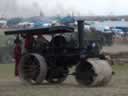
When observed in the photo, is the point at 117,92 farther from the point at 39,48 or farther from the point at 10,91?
the point at 39,48

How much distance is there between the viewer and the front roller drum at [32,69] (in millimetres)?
16203

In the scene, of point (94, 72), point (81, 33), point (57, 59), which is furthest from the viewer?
point (57, 59)

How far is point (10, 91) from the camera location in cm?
1429

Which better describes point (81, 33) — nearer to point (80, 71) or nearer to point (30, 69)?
point (80, 71)

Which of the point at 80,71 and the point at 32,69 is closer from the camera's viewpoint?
the point at 80,71

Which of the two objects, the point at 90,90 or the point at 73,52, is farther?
the point at 73,52

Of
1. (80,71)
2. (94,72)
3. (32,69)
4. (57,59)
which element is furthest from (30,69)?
(94,72)

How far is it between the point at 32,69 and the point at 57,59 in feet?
2.89

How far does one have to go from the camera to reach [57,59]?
16484 mm

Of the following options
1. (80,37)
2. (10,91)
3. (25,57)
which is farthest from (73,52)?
(10,91)

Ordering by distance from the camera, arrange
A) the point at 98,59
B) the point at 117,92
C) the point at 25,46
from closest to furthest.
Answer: the point at 117,92 → the point at 98,59 → the point at 25,46

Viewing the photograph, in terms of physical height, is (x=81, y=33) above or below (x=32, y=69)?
above

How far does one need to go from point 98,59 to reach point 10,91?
3.11m

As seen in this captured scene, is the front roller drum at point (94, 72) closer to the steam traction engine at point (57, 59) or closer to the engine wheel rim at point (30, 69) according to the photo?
the steam traction engine at point (57, 59)
